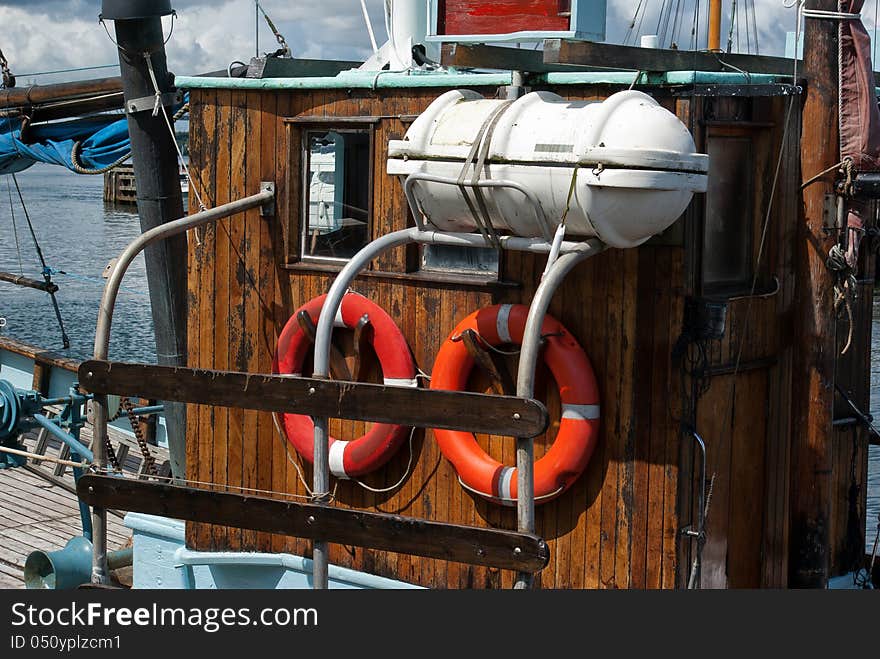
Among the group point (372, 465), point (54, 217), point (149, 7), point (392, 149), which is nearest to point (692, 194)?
point (392, 149)

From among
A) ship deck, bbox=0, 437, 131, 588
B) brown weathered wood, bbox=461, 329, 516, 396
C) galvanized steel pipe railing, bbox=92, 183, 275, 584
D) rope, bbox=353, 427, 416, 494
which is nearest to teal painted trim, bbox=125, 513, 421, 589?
rope, bbox=353, 427, 416, 494

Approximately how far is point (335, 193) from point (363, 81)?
0.64m

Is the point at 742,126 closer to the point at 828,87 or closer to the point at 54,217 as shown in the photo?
the point at 828,87

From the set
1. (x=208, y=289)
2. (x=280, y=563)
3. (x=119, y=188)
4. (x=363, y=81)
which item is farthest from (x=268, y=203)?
(x=119, y=188)

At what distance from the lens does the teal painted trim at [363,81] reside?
656 centimetres

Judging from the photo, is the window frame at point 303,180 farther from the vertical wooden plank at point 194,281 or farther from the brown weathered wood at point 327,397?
the brown weathered wood at point 327,397

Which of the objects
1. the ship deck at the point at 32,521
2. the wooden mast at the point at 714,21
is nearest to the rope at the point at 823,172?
the ship deck at the point at 32,521

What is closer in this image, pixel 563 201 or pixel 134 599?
pixel 563 201

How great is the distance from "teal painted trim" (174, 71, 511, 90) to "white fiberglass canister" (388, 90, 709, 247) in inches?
13.1

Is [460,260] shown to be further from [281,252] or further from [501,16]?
[501,16]

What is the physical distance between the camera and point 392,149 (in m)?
6.29

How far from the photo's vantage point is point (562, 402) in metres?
6.36

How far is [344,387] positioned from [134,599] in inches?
58.1

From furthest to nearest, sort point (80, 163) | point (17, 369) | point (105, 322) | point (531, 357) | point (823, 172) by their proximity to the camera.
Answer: point (17, 369) → point (80, 163) → point (105, 322) → point (823, 172) → point (531, 357)
